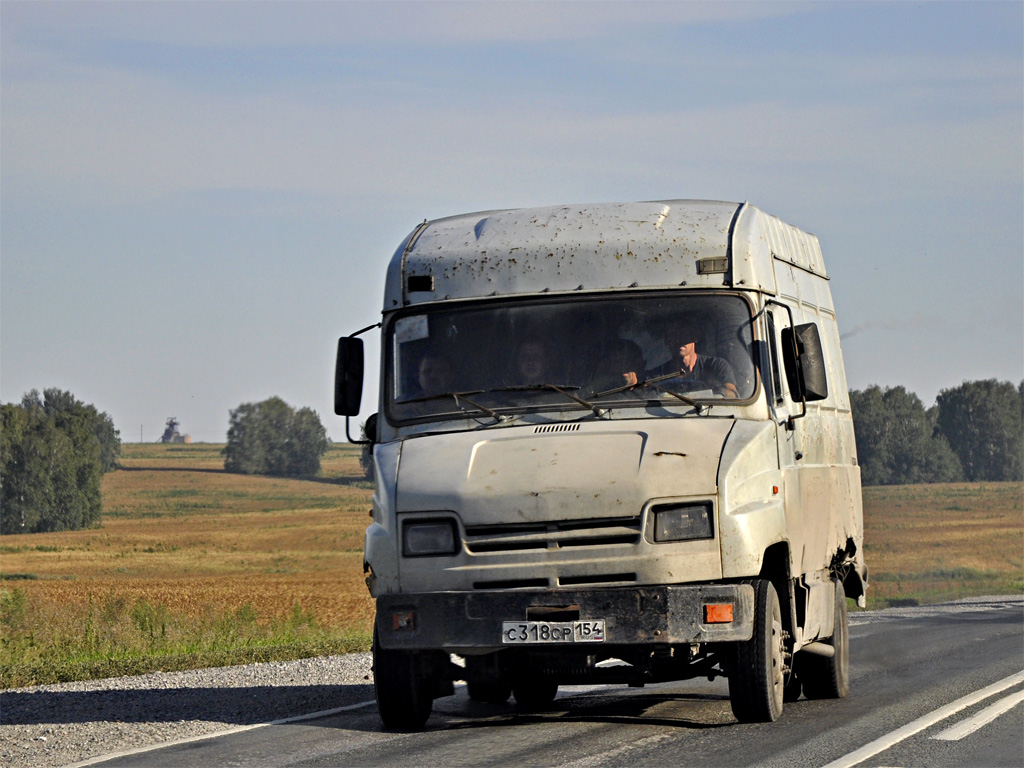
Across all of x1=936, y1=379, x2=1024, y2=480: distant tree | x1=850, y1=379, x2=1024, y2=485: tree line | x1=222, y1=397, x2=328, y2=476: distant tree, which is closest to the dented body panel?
x1=850, y1=379, x2=1024, y2=485: tree line

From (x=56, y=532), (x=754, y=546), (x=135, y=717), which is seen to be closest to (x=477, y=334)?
(x=754, y=546)

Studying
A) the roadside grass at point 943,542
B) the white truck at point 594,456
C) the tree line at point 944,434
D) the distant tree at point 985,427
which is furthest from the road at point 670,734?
the distant tree at point 985,427

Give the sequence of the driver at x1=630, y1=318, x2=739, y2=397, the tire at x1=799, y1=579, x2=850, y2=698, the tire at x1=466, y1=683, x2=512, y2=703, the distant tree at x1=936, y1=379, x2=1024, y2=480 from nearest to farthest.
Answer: the driver at x1=630, y1=318, x2=739, y2=397
the tire at x1=466, y1=683, x2=512, y2=703
the tire at x1=799, y1=579, x2=850, y2=698
the distant tree at x1=936, y1=379, x2=1024, y2=480

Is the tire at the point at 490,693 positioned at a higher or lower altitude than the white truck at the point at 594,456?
lower

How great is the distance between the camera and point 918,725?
923cm

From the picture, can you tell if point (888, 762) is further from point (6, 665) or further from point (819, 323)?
point (6, 665)

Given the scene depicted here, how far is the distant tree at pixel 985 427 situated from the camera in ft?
400

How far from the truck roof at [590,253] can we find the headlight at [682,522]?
5.57 feet

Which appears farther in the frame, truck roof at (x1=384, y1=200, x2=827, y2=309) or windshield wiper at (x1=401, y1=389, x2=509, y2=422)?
truck roof at (x1=384, y1=200, x2=827, y2=309)

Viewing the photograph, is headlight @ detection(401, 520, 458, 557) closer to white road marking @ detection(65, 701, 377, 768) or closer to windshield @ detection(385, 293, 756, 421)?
windshield @ detection(385, 293, 756, 421)

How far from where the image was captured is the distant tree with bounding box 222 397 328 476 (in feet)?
504

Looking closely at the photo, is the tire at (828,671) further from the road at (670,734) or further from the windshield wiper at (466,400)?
the windshield wiper at (466,400)

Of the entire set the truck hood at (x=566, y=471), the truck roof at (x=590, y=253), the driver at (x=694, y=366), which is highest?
the truck roof at (x=590, y=253)

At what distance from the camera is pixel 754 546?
28.5 feet
